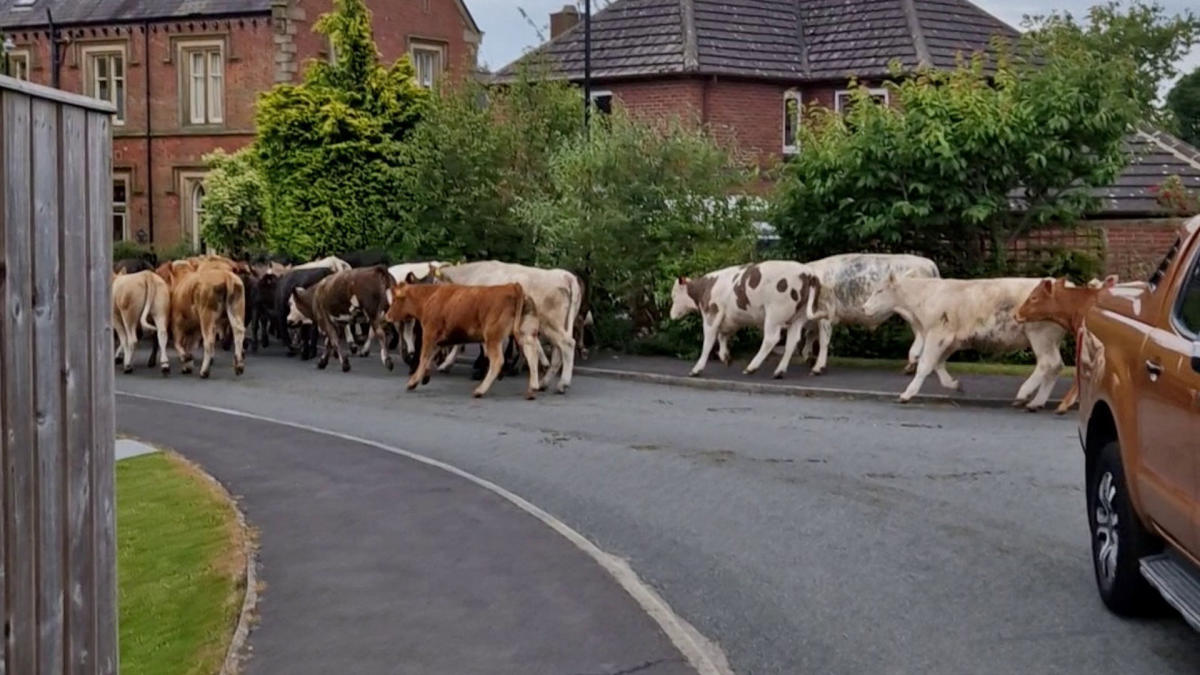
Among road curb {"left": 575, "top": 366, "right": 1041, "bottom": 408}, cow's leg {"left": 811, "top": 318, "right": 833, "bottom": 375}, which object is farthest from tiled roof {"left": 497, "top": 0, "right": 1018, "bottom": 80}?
cow's leg {"left": 811, "top": 318, "right": 833, "bottom": 375}

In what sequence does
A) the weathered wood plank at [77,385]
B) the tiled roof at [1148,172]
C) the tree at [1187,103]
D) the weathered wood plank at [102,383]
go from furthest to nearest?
the tree at [1187,103], the tiled roof at [1148,172], the weathered wood plank at [102,383], the weathered wood plank at [77,385]

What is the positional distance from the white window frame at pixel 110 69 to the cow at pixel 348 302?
2878 cm

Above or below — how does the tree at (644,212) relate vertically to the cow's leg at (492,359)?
above

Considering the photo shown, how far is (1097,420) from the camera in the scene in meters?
9.27

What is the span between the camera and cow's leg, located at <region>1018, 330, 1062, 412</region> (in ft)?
62.1

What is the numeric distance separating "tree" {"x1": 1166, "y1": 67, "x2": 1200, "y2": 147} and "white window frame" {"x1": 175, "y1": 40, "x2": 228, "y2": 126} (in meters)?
49.2

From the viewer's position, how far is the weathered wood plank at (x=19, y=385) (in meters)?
4.83

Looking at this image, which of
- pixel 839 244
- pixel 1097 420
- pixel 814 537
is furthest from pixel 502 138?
pixel 1097 420

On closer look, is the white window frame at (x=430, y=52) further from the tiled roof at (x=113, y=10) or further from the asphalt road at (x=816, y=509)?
the asphalt road at (x=816, y=509)

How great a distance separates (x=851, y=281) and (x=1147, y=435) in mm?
15595

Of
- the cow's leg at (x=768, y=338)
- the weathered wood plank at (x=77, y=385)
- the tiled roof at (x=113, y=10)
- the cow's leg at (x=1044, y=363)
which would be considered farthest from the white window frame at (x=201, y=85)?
the weathered wood plank at (x=77, y=385)

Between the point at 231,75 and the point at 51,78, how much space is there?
6.79 m

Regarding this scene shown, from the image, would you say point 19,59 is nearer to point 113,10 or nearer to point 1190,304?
point 113,10

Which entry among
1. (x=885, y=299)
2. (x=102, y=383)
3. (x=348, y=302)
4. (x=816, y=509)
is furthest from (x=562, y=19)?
(x=102, y=383)
